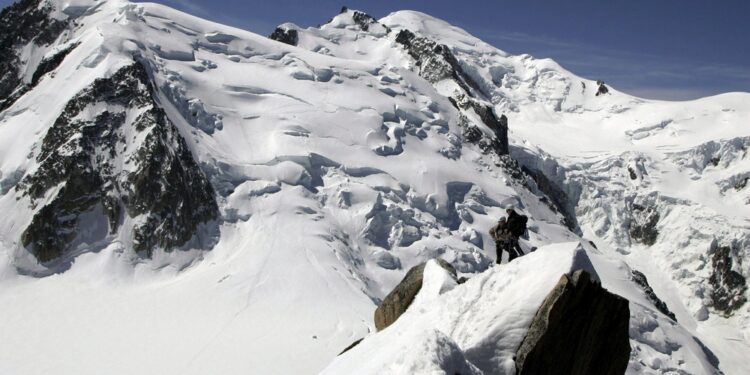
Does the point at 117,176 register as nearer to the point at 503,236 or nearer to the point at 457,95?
the point at 503,236

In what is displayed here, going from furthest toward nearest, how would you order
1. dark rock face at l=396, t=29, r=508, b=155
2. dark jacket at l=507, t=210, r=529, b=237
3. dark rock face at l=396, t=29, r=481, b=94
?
dark rock face at l=396, t=29, r=481, b=94, dark rock face at l=396, t=29, r=508, b=155, dark jacket at l=507, t=210, r=529, b=237

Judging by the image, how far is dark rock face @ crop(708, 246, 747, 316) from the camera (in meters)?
87.4

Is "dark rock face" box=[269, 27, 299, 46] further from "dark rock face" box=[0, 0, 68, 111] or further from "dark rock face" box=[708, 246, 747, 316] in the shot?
"dark rock face" box=[708, 246, 747, 316]

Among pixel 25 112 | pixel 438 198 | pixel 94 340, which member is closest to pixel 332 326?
pixel 94 340

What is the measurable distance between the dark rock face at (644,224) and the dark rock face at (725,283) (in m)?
9.17

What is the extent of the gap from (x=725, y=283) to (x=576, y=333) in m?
89.3

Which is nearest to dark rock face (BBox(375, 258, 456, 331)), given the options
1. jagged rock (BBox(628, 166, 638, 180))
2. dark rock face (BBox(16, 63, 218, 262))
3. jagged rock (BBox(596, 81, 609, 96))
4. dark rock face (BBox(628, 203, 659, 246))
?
dark rock face (BBox(16, 63, 218, 262))

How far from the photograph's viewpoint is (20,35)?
60406 millimetres

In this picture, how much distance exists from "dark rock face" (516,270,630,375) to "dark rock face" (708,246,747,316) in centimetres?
8682

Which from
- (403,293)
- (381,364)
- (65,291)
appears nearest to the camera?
(381,364)

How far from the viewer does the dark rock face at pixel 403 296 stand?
16.7 meters

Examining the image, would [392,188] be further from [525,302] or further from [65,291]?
[525,302]

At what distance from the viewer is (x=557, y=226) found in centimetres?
5962

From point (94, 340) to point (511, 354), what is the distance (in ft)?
86.4
